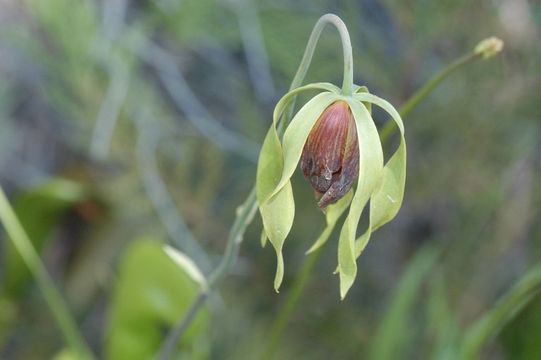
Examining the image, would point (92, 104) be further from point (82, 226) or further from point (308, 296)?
point (308, 296)

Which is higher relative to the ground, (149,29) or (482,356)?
(149,29)

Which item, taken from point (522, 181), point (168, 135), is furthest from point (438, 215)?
point (168, 135)

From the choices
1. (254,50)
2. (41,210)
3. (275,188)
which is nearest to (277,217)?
(275,188)

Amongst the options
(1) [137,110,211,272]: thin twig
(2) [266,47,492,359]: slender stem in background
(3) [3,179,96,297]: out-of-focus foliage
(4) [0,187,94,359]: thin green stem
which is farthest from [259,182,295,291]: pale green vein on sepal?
(1) [137,110,211,272]: thin twig

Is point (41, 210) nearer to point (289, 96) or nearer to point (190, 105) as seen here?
point (190, 105)

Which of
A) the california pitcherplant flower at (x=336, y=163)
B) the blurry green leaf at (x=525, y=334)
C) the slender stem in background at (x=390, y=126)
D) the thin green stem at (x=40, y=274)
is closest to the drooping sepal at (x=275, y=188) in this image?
the california pitcherplant flower at (x=336, y=163)

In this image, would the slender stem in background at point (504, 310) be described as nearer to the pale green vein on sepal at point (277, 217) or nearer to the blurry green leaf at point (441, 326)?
the blurry green leaf at point (441, 326)

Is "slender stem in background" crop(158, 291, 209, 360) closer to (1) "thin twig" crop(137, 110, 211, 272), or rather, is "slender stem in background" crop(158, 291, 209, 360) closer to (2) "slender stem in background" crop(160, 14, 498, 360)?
(2) "slender stem in background" crop(160, 14, 498, 360)
